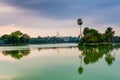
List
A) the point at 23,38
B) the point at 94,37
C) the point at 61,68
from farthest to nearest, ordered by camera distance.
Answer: the point at 23,38 < the point at 94,37 < the point at 61,68

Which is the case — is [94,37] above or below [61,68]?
above

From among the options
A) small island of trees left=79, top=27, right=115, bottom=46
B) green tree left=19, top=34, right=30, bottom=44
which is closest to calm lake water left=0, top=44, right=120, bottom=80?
small island of trees left=79, top=27, right=115, bottom=46

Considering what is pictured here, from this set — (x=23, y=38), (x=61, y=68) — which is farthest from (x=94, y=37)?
(x=61, y=68)

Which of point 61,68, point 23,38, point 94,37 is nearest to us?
point 61,68

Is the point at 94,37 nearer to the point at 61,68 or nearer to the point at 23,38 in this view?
the point at 23,38

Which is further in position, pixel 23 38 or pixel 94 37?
pixel 23 38

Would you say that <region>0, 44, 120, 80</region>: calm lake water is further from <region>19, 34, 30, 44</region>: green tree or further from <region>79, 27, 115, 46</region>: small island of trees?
<region>19, 34, 30, 44</region>: green tree

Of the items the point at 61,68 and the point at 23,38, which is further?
the point at 23,38

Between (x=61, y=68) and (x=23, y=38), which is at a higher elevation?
(x=23, y=38)

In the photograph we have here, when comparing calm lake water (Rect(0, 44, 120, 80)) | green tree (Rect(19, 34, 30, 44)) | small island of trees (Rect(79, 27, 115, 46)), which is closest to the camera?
calm lake water (Rect(0, 44, 120, 80))

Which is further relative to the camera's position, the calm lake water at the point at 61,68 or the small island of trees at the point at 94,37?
the small island of trees at the point at 94,37

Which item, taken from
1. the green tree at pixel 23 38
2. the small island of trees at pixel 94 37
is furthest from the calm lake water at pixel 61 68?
the green tree at pixel 23 38

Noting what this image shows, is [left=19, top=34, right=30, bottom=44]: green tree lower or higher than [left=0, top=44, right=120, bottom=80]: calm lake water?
higher

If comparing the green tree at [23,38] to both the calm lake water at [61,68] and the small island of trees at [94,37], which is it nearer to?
the small island of trees at [94,37]
